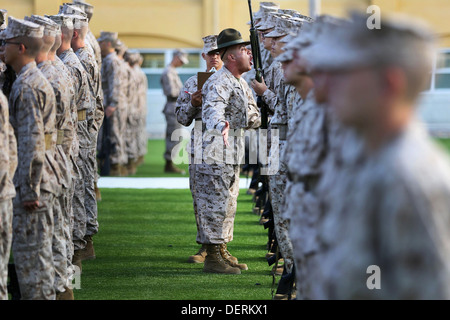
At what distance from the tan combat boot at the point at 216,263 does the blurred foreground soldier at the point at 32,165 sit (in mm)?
2478

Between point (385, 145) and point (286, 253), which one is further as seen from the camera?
point (286, 253)

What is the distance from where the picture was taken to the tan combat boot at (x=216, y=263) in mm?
8000

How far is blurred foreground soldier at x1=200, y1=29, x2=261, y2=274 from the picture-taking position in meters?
7.83

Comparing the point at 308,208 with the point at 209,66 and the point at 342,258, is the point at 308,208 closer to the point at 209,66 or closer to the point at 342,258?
the point at 342,258

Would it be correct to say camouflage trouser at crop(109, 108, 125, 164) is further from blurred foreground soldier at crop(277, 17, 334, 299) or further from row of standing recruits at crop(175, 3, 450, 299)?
row of standing recruits at crop(175, 3, 450, 299)

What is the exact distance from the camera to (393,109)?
2.53 metres

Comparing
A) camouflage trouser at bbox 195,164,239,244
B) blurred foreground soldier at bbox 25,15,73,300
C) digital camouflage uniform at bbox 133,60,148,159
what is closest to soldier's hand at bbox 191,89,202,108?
camouflage trouser at bbox 195,164,239,244

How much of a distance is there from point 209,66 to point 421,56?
6.53 meters

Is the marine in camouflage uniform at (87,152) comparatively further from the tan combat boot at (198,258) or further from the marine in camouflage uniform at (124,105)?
the marine in camouflage uniform at (124,105)

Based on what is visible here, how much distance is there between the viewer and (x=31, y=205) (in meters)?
5.53

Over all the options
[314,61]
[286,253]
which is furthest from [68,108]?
[314,61]

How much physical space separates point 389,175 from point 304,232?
143 centimetres

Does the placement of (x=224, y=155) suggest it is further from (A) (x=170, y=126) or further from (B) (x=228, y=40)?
(A) (x=170, y=126)

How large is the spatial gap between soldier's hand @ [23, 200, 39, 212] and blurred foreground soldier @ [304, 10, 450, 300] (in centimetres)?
321
